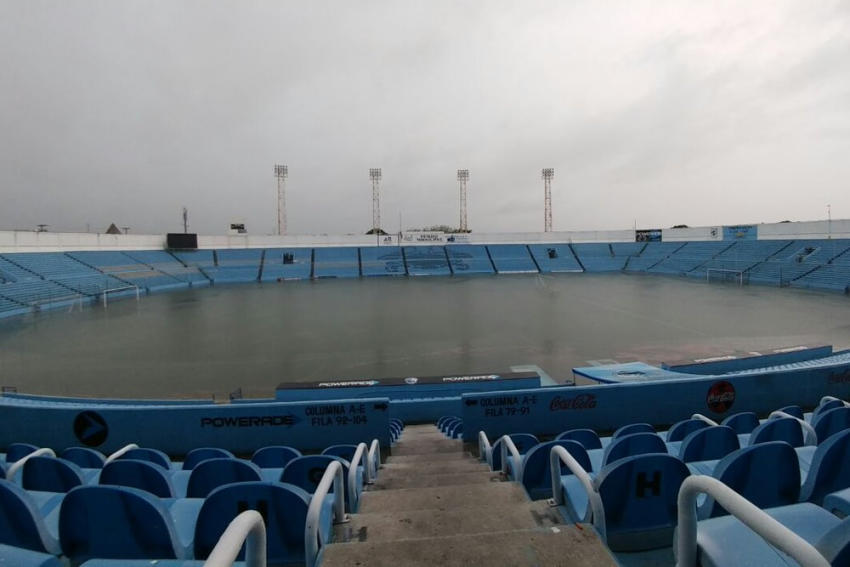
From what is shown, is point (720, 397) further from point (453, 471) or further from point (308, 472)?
point (308, 472)

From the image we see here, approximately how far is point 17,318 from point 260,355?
2007 centimetres

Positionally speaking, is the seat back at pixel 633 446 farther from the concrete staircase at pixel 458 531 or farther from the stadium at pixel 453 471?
the concrete staircase at pixel 458 531

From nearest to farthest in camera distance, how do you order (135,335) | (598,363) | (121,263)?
1. (598,363)
2. (135,335)
3. (121,263)

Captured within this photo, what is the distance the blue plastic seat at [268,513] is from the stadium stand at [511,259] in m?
51.6

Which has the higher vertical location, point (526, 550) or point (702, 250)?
point (702, 250)

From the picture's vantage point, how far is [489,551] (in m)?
2.06

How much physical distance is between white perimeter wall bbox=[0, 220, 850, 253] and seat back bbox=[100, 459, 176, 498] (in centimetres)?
4361

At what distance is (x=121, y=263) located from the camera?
4078cm

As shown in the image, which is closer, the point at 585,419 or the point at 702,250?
the point at 585,419

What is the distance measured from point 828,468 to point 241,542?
3.34m

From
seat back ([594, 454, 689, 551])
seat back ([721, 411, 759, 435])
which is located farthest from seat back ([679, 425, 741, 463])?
seat back ([721, 411, 759, 435])

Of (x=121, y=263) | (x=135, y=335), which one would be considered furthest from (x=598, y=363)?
(x=121, y=263)

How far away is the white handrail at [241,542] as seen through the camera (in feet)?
4.09

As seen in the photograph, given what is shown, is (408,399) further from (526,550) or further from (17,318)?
(17,318)
